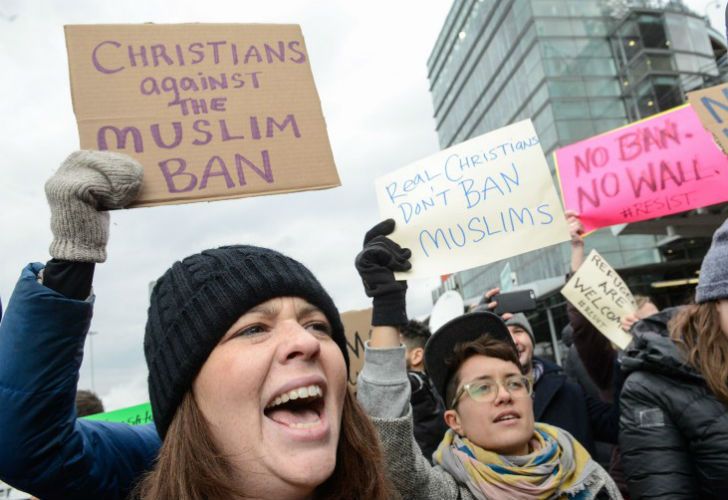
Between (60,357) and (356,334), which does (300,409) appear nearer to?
(60,357)

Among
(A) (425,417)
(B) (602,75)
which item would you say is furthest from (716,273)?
(B) (602,75)

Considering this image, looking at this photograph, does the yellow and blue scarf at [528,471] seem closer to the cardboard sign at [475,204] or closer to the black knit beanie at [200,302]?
the cardboard sign at [475,204]

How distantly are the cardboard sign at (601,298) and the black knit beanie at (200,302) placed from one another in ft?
7.08

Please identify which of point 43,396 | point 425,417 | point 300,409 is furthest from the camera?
point 425,417

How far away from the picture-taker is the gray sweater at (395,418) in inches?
68.7

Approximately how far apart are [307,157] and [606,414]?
223 cm

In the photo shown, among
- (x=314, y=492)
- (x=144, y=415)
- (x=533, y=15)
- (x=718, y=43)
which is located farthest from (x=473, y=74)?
(x=314, y=492)

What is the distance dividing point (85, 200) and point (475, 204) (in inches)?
57.5

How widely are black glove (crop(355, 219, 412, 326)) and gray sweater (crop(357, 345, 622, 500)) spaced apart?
0.12 m

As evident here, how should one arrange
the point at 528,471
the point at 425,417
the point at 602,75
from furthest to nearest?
the point at 602,75, the point at 425,417, the point at 528,471

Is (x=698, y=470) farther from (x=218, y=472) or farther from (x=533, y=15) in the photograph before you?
(x=533, y=15)

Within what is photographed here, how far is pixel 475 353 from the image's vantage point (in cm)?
Result: 227

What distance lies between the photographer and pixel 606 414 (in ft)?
10.2

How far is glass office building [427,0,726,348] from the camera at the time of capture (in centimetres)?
2307
